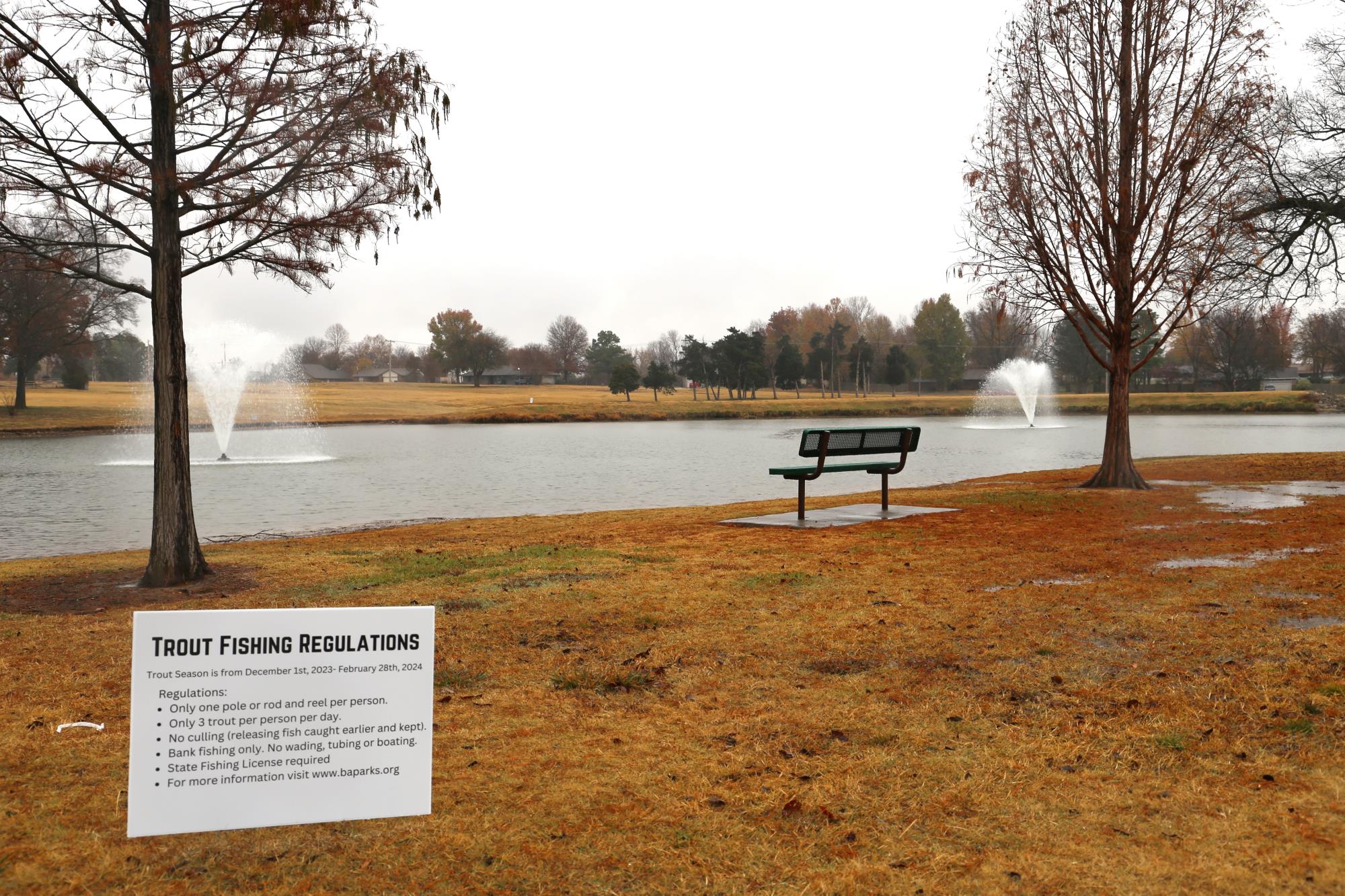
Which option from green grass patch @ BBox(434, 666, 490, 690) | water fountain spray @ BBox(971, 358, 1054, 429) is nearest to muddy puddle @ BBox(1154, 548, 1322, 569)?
green grass patch @ BBox(434, 666, 490, 690)

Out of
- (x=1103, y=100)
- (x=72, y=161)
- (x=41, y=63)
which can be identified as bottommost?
(x=72, y=161)

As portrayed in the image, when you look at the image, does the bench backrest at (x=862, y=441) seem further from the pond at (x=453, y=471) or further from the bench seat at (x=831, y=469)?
the pond at (x=453, y=471)

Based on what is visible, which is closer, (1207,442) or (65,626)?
(65,626)

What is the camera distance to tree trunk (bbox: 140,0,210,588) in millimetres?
8984

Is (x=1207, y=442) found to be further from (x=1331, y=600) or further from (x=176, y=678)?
(x=176, y=678)

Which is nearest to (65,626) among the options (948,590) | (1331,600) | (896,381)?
(948,590)

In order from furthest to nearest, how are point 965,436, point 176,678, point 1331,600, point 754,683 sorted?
1. point 965,436
2. point 1331,600
3. point 754,683
4. point 176,678

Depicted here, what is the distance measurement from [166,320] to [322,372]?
17264 cm

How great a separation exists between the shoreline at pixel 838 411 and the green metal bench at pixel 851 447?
5658cm

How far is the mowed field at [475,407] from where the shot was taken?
66.2 metres

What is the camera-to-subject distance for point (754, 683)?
5.98 metres

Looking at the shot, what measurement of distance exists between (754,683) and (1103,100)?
1470 cm

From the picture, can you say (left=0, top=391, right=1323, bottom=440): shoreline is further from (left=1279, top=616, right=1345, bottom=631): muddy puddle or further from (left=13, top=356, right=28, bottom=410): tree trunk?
(left=1279, top=616, right=1345, bottom=631): muddy puddle

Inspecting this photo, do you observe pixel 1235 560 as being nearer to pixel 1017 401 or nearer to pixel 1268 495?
pixel 1268 495
